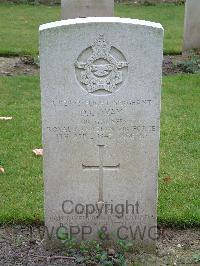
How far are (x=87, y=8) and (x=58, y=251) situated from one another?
6.51 metres

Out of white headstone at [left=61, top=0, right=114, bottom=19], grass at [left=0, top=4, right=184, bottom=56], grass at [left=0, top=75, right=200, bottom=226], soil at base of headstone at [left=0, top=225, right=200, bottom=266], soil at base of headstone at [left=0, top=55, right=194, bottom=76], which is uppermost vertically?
white headstone at [left=61, top=0, right=114, bottom=19]

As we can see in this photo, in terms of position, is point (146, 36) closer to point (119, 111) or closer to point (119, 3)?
point (119, 111)

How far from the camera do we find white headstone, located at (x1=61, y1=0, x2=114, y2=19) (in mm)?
9938

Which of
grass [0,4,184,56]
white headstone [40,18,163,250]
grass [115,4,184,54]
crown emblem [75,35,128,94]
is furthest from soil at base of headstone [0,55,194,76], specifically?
crown emblem [75,35,128,94]

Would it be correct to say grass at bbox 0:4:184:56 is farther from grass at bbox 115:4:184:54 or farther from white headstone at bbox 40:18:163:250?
white headstone at bbox 40:18:163:250

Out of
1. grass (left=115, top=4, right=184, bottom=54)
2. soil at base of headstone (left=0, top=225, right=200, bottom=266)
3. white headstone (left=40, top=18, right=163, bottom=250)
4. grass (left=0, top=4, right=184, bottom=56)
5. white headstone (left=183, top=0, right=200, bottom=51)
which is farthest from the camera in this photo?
grass (left=115, top=4, right=184, bottom=54)

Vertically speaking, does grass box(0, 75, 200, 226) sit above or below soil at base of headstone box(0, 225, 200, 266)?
above

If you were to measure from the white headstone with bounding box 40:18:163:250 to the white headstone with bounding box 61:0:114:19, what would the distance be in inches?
251

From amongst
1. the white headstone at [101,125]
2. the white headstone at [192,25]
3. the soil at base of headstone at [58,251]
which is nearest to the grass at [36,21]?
the white headstone at [192,25]

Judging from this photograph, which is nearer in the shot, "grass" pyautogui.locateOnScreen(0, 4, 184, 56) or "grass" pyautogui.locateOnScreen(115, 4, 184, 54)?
"grass" pyautogui.locateOnScreen(0, 4, 184, 56)

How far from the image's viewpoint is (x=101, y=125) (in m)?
3.85

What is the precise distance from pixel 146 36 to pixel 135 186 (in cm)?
100

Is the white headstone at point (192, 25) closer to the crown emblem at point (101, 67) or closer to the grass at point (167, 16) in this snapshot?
the grass at point (167, 16)

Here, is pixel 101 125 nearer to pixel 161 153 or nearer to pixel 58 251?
pixel 58 251
